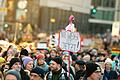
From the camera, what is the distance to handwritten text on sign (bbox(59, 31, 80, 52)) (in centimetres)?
1195

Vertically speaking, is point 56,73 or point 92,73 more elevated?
point 92,73

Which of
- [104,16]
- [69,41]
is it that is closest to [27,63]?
[69,41]

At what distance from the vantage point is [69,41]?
1202 centimetres

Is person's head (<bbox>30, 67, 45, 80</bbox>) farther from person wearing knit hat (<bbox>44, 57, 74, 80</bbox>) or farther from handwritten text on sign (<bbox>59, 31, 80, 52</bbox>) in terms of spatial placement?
handwritten text on sign (<bbox>59, 31, 80, 52</bbox>)

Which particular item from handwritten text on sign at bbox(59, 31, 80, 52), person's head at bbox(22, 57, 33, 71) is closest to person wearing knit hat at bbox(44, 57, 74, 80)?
person's head at bbox(22, 57, 33, 71)

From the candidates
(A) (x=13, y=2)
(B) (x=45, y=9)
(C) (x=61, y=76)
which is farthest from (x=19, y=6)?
(C) (x=61, y=76)

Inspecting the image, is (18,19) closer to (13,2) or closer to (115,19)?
(13,2)

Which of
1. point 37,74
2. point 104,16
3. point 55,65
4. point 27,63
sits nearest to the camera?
point 37,74

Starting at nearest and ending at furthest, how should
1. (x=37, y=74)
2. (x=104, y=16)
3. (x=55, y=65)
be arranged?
(x=37, y=74) → (x=55, y=65) → (x=104, y=16)

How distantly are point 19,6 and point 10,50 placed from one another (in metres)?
51.1

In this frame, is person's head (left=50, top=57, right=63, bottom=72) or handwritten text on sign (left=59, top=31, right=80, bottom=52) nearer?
person's head (left=50, top=57, right=63, bottom=72)

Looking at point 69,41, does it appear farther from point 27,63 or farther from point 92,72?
point 92,72

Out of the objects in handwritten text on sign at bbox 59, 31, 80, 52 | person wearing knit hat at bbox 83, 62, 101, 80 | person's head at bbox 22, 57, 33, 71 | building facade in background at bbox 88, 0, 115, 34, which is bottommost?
building facade in background at bbox 88, 0, 115, 34

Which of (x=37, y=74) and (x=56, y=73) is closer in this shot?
(x=37, y=74)
